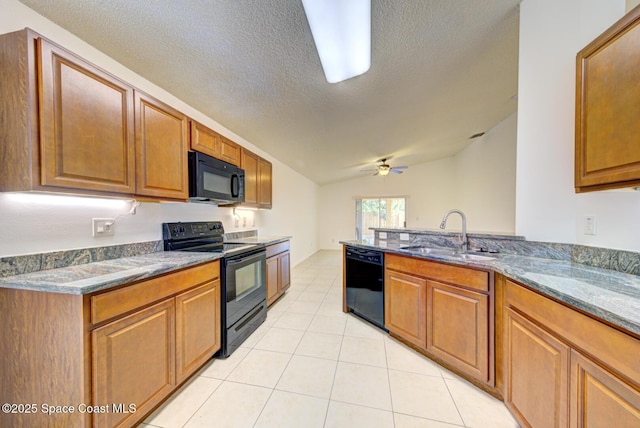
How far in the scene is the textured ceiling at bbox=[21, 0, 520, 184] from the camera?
129 cm

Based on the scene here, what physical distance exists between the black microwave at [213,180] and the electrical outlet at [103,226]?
21.0 inches

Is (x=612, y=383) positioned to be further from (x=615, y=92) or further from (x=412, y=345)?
(x=412, y=345)

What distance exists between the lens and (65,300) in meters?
0.97

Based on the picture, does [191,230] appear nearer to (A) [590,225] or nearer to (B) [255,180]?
(B) [255,180]

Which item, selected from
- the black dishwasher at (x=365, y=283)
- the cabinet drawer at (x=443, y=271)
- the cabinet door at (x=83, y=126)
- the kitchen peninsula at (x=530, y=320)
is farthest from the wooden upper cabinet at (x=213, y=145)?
the cabinet drawer at (x=443, y=271)

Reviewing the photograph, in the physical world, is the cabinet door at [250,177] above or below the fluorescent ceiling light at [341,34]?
below

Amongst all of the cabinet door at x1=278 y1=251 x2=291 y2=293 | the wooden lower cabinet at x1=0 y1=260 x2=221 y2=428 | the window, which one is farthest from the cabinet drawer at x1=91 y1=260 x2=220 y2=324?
the window

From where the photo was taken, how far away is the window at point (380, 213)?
7242 mm

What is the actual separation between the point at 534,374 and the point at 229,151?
9.02 ft

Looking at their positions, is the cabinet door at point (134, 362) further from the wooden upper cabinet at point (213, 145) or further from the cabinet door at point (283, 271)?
the cabinet door at point (283, 271)

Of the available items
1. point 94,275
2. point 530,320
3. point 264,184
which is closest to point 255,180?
point 264,184

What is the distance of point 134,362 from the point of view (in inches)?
46.1

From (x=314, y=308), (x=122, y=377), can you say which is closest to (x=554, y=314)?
(x=122, y=377)

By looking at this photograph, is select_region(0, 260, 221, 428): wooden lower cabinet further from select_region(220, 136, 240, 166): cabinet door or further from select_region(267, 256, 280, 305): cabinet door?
select_region(267, 256, 280, 305): cabinet door
